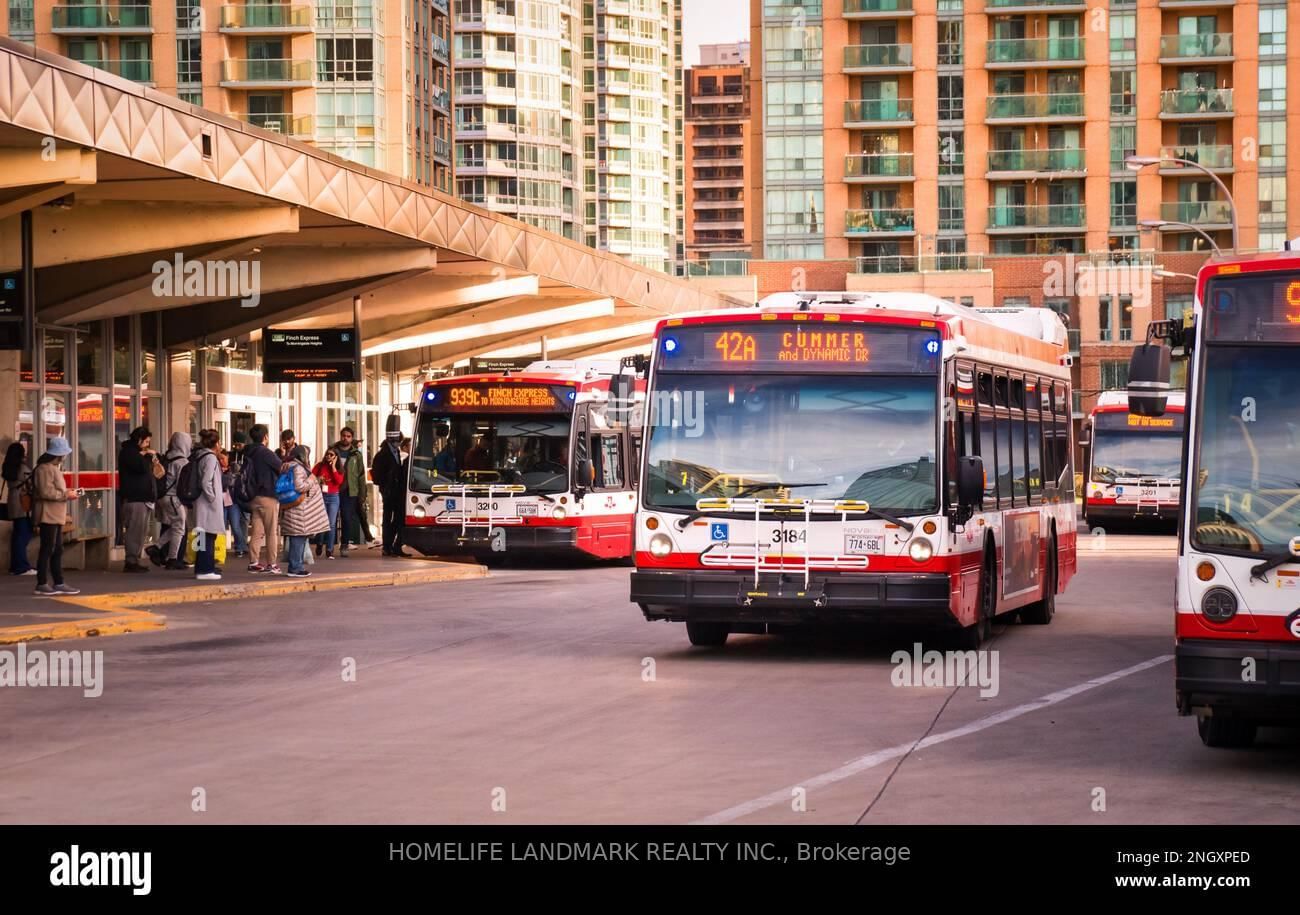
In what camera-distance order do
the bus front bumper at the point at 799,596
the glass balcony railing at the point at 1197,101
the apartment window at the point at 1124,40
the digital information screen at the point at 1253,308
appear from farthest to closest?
the apartment window at the point at 1124,40
the glass balcony railing at the point at 1197,101
the bus front bumper at the point at 799,596
the digital information screen at the point at 1253,308

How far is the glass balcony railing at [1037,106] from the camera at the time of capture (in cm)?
9212

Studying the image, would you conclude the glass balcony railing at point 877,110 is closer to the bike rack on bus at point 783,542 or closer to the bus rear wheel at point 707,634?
the bus rear wheel at point 707,634

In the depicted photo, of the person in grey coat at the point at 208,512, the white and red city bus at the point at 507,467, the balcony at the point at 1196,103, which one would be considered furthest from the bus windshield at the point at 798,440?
the balcony at the point at 1196,103

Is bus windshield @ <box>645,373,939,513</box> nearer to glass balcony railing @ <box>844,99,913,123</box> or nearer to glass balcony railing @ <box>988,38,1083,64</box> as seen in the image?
glass balcony railing @ <box>988,38,1083,64</box>

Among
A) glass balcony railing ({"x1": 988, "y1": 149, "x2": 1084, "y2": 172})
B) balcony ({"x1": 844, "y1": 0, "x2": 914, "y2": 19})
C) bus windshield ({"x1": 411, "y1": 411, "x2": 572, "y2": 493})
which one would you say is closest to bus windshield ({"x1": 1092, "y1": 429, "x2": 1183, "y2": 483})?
bus windshield ({"x1": 411, "y1": 411, "x2": 572, "y2": 493})

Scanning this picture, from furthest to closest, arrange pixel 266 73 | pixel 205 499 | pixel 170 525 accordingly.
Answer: pixel 266 73, pixel 170 525, pixel 205 499

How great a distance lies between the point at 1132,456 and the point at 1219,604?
3514 centimetres

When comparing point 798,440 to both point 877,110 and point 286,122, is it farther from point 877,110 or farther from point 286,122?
point 877,110

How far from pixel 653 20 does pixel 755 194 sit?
2564 inches

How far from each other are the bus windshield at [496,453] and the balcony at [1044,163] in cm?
6482

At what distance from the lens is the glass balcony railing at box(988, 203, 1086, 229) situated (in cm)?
9219

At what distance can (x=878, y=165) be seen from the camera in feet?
Result: 309

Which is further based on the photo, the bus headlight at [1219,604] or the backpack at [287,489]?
the backpack at [287,489]

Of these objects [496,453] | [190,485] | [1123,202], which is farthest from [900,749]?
[1123,202]
